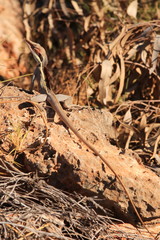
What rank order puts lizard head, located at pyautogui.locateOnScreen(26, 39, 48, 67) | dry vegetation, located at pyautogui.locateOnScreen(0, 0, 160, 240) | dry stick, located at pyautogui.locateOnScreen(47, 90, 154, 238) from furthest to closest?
lizard head, located at pyautogui.locateOnScreen(26, 39, 48, 67) → dry stick, located at pyautogui.locateOnScreen(47, 90, 154, 238) → dry vegetation, located at pyautogui.locateOnScreen(0, 0, 160, 240)

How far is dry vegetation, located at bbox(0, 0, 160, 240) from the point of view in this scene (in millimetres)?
2600

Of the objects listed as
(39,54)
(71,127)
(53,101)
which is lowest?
(71,127)

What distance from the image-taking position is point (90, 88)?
181 inches

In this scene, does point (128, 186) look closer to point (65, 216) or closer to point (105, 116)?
point (65, 216)

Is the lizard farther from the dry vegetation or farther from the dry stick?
the dry vegetation

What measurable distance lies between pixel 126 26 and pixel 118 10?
1471mm

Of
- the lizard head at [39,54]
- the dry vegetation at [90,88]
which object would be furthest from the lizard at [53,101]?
the dry vegetation at [90,88]

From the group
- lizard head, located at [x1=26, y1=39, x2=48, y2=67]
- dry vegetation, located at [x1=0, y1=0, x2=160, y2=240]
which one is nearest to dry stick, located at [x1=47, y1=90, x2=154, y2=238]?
dry vegetation, located at [x1=0, y1=0, x2=160, y2=240]

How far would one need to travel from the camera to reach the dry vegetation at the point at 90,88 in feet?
8.53

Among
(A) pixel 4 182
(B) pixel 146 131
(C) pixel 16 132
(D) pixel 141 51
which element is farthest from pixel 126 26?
(A) pixel 4 182

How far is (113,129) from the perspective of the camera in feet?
12.1

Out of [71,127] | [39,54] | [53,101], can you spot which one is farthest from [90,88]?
[71,127]

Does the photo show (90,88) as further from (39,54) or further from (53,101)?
(53,101)

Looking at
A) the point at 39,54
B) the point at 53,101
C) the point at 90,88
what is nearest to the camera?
the point at 53,101
